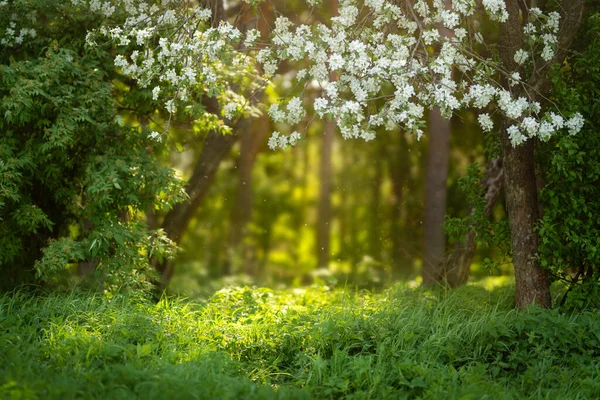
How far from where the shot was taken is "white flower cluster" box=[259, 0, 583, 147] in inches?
225

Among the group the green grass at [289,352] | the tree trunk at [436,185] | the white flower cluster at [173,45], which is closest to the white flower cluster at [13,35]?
the white flower cluster at [173,45]

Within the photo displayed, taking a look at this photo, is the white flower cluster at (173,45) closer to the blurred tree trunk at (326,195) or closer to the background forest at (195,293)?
the background forest at (195,293)

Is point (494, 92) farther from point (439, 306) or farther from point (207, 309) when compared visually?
point (207, 309)

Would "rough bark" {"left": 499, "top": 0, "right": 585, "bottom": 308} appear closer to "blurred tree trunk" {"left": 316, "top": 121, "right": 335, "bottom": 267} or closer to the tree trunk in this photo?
the tree trunk

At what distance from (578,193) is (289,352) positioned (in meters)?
3.29

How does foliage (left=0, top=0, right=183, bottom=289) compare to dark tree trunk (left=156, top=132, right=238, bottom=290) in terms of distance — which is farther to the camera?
dark tree trunk (left=156, top=132, right=238, bottom=290)

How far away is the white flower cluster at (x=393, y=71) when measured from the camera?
5.70 meters

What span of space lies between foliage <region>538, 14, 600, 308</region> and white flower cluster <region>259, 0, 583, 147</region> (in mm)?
352

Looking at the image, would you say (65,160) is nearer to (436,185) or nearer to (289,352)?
(289,352)

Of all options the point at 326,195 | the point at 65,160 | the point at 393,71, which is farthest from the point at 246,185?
the point at 393,71

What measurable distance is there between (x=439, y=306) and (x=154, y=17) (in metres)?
4.28

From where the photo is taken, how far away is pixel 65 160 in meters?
7.18

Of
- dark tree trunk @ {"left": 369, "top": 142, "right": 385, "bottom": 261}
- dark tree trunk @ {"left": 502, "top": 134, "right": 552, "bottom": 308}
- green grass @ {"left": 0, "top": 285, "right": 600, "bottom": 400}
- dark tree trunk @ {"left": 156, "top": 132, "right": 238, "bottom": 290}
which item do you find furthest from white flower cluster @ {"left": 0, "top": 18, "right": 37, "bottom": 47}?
dark tree trunk @ {"left": 369, "top": 142, "right": 385, "bottom": 261}

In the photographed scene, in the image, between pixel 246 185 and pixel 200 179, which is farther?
pixel 246 185
